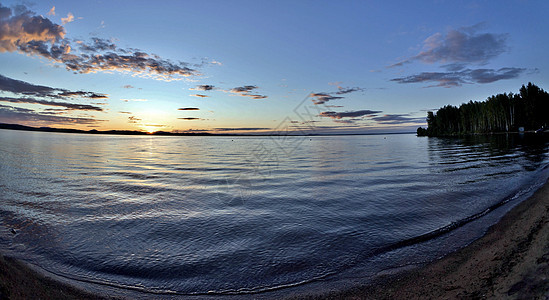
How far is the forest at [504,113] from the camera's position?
110m

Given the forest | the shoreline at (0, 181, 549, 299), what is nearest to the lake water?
the shoreline at (0, 181, 549, 299)

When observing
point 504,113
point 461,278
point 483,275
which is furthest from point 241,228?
point 504,113

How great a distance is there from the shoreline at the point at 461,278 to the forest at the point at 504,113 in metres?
147

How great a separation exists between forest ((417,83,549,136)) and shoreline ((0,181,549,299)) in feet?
482

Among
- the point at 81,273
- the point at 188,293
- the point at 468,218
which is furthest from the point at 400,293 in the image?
the point at 81,273

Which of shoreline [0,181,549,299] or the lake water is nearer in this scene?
shoreline [0,181,549,299]

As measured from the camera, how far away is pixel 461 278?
6340 millimetres

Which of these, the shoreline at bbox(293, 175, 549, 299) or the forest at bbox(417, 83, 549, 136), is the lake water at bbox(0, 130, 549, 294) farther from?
the forest at bbox(417, 83, 549, 136)

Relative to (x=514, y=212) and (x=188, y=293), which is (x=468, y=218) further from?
(x=188, y=293)

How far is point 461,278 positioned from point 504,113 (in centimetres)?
15851

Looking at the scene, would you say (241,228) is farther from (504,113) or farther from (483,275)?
(504,113)

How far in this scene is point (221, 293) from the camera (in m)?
6.78

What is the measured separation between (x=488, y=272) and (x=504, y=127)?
548 ft

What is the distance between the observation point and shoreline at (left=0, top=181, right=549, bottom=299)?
17.0 feet
